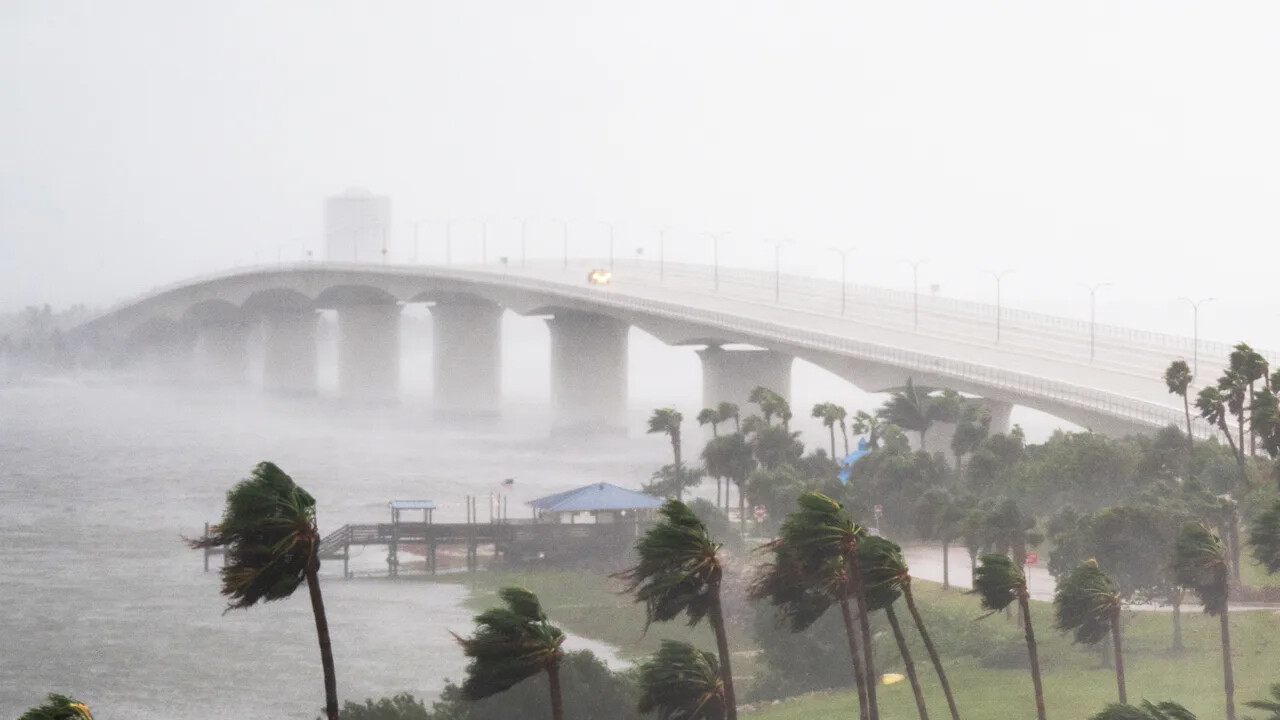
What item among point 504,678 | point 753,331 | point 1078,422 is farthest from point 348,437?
point 504,678

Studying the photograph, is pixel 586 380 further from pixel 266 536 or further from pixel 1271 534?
pixel 266 536

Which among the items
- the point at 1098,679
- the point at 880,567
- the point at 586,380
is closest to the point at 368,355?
the point at 586,380

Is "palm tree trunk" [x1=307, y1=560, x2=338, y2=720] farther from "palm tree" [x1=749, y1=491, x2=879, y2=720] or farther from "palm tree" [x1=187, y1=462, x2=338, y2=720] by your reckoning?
"palm tree" [x1=749, y1=491, x2=879, y2=720]

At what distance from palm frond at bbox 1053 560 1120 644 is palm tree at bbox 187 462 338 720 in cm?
2037

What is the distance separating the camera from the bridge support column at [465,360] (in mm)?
177625

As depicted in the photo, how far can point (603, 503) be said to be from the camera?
7919 cm

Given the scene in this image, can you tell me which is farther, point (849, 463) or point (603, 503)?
point (849, 463)

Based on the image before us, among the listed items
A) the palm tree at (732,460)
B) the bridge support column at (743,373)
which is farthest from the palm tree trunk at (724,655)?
the bridge support column at (743,373)

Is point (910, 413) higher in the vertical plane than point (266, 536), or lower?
lower

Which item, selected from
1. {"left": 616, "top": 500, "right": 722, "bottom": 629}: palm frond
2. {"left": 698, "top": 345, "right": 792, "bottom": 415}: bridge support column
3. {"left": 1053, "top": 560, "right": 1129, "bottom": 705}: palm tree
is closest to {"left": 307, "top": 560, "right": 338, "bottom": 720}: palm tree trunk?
{"left": 616, "top": 500, "right": 722, "bottom": 629}: palm frond

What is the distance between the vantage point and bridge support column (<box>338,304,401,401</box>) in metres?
197

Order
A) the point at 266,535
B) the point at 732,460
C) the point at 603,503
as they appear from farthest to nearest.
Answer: the point at 732,460 < the point at 603,503 < the point at 266,535

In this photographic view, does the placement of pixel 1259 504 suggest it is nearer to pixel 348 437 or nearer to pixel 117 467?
pixel 117 467

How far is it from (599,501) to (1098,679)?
118 ft
